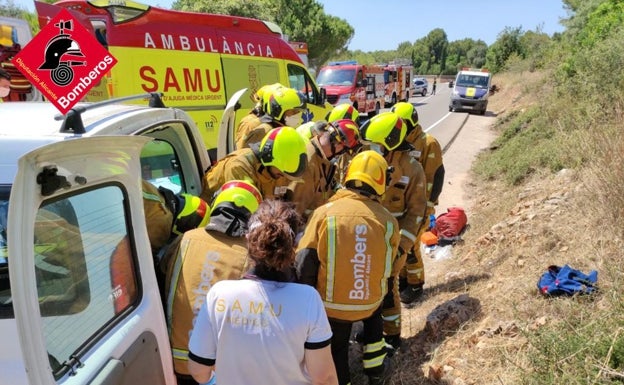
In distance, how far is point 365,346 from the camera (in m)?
3.06

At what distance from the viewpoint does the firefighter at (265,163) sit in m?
3.35

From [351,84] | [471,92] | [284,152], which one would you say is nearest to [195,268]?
[284,152]

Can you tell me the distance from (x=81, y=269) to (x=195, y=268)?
583 millimetres

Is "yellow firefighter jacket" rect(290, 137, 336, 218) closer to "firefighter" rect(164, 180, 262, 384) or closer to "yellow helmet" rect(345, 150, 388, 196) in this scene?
"yellow helmet" rect(345, 150, 388, 196)

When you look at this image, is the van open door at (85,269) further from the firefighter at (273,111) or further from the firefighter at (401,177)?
the firefighter at (273,111)

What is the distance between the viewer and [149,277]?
72.4 inches

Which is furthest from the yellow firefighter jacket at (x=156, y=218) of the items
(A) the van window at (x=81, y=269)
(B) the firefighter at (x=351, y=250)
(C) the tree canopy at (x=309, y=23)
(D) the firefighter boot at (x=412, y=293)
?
(C) the tree canopy at (x=309, y=23)

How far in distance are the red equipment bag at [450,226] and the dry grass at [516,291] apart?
208 millimetres

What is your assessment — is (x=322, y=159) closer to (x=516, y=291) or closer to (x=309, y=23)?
(x=516, y=291)

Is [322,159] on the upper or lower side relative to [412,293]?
upper

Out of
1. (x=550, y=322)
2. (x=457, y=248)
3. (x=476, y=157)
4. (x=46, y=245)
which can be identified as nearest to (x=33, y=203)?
(x=46, y=245)

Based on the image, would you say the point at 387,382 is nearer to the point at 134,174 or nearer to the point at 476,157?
the point at 134,174

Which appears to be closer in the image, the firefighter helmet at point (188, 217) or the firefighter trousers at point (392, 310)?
the firefighter helmet at point (188, 217)

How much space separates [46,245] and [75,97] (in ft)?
3.86
